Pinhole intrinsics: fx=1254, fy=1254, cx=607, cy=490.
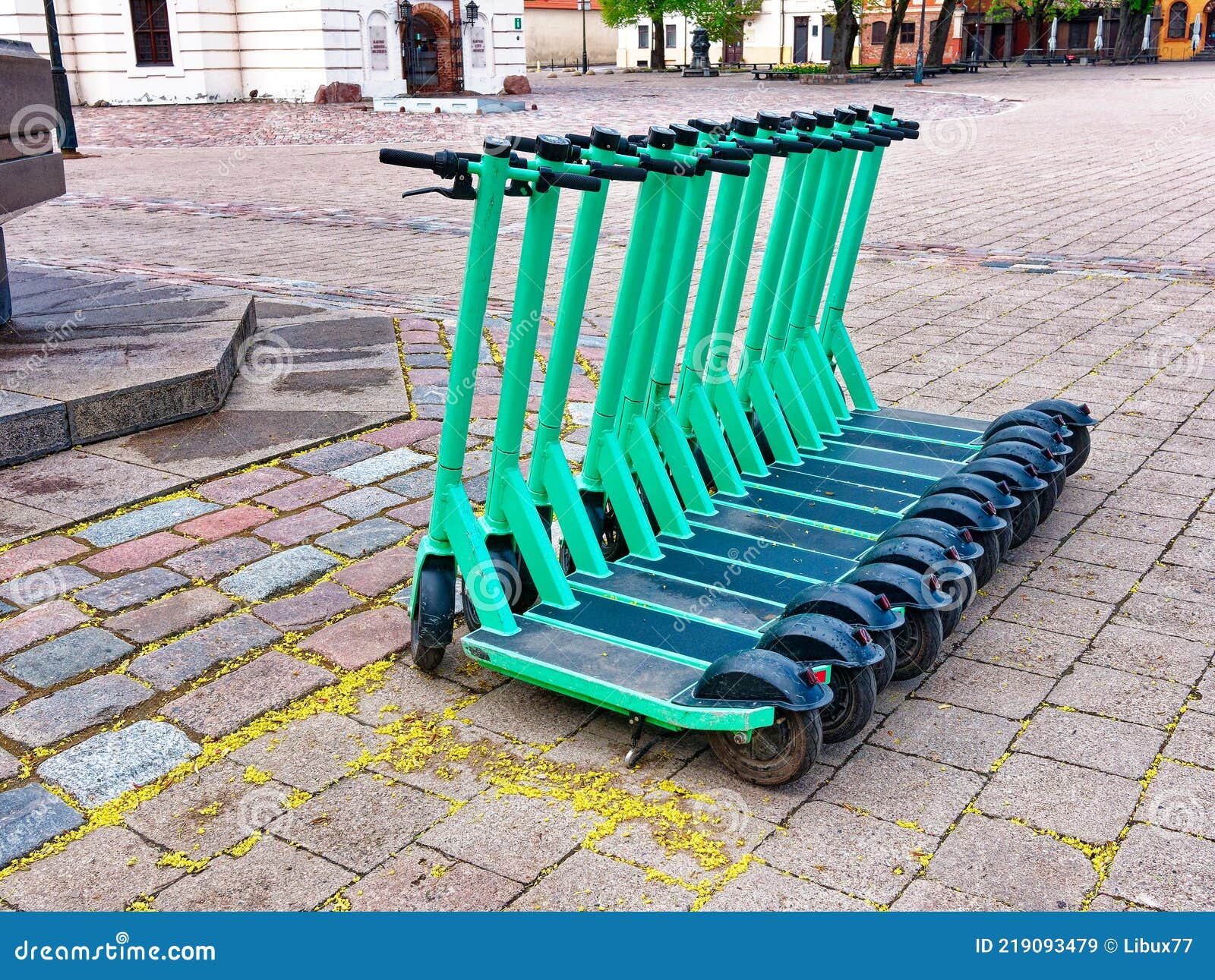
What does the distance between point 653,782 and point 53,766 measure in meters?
1.47

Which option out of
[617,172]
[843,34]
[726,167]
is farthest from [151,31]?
[617,172]

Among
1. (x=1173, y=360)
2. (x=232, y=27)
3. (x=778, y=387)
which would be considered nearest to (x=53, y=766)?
(x=778, y=387)

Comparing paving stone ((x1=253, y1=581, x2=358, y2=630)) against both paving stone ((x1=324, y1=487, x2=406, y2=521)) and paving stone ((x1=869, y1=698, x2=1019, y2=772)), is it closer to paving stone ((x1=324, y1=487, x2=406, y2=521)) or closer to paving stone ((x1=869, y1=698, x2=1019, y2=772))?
paving stone ((x1=324, y1=487, x2=406, y2=521))

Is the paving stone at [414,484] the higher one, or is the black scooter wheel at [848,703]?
the black scooter wheel at [848,703]

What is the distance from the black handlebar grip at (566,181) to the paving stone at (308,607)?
1.56 m

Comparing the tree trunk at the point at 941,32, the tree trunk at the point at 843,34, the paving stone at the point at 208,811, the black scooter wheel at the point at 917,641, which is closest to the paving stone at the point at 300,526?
the paving stone at the point at 208,811

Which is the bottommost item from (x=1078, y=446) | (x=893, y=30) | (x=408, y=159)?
(x=1078, y=446)

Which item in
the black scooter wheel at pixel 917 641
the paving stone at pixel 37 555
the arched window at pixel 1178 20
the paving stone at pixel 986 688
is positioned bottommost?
the paving stone at pixel 986 688

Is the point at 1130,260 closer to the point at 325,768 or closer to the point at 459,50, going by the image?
the point at 325,768

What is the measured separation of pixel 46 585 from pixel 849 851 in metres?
2.73

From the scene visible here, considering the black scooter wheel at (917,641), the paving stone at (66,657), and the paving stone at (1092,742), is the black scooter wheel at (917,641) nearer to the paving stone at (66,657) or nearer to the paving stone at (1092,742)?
the paving stone at (1092,742)

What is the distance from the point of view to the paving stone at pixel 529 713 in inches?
128

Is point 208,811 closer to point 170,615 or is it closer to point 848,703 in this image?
point 170,615

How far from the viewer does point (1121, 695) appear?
11.2 ft
